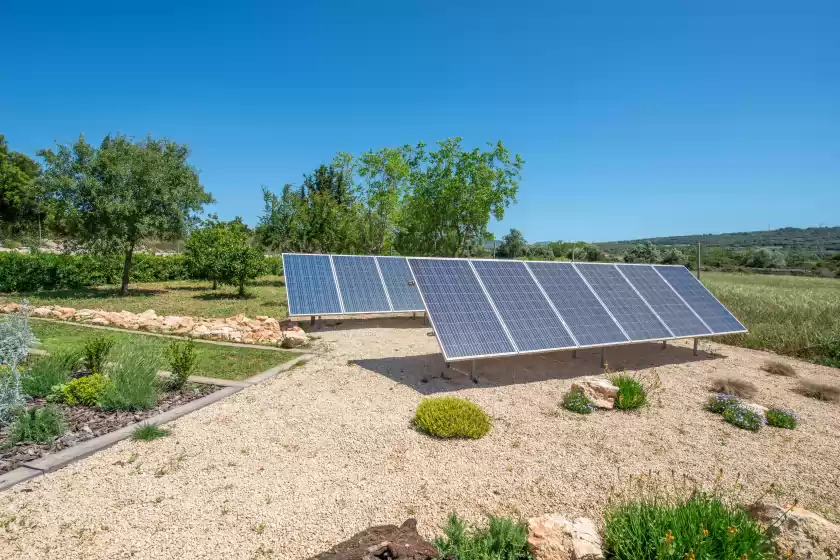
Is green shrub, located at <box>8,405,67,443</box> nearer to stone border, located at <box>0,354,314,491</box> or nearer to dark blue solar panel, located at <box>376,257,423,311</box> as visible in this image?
stone border, located at <box>0,354,314,491</box>

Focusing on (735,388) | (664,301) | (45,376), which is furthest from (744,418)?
(45,376)

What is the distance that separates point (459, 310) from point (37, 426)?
6.91m

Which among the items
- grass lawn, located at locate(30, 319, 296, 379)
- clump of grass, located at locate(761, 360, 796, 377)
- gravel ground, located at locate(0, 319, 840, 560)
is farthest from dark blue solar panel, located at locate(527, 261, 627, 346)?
grass lawn, located at locate(30, 319, 296, 379)

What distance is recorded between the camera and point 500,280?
1093 cm

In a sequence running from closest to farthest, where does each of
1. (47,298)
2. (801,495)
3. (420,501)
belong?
(420,501)
(801,495)
(47,298)

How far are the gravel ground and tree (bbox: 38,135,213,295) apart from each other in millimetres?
16176

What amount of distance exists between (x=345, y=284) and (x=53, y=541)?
11570mm

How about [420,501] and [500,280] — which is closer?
[420,501]

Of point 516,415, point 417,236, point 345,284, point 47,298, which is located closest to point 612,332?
point 516,415

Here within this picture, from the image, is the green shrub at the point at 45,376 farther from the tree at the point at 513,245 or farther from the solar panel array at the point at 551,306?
the tree at the point at 513,245

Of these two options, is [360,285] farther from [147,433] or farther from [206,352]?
[147,433]

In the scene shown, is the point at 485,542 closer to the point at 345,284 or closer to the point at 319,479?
the point at 319,479

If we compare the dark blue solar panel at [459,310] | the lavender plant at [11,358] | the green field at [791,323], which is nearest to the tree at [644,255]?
the green field at [791,323]

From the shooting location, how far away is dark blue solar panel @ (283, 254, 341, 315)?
13914 millimetres
